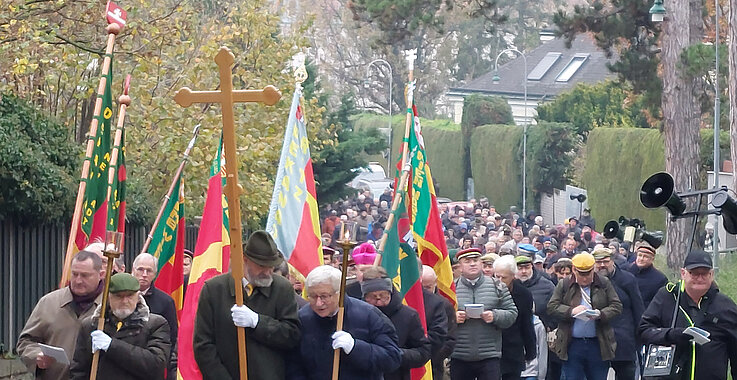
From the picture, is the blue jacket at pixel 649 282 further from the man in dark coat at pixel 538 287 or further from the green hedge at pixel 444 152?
the green hedge at pixel 444 152

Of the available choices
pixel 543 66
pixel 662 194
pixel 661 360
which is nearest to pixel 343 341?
pixel 661 360

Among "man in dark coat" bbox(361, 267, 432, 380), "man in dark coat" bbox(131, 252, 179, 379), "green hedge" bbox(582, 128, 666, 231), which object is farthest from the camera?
"green hedge" bbox(582, 128, 666, 231)

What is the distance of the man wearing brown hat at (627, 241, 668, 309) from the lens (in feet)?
49.0

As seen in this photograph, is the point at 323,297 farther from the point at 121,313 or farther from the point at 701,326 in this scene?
the point at 701,326

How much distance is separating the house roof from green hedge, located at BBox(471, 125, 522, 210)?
18.3m

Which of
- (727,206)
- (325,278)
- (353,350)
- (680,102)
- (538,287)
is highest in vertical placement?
(680,102)

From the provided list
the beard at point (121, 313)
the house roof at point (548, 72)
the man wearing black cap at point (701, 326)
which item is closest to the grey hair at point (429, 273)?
the man wearing black cap at point (701, 326)

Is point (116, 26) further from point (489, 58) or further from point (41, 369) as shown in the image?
point (489, 58)

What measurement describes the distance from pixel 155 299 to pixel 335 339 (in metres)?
2.38

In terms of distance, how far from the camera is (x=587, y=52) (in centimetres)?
9381

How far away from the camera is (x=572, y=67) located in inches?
3644

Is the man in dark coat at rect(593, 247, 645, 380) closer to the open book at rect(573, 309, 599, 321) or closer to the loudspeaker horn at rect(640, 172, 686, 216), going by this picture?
the open book at rect(573, 309, 599, 321)

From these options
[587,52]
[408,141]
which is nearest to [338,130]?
[408,141]

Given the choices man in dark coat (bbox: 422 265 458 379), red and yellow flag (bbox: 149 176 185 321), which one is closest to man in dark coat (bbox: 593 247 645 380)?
man in dark coat (bbox: 422 265 458 379)
